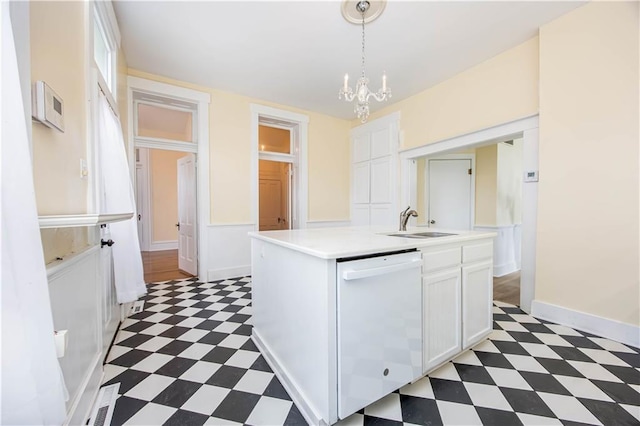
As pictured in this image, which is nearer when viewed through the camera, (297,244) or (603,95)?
(297,244)

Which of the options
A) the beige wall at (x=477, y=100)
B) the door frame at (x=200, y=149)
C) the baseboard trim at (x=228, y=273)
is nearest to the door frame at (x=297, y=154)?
the door frame at (x=200, y=149)

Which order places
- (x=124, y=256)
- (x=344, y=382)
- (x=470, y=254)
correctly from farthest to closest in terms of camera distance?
1. (x=124, y=256)
2. (x=470, y=254)
3. (x=344, y=382)

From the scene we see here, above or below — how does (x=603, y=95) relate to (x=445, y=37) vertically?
below

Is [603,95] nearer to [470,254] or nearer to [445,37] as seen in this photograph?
[445,37]

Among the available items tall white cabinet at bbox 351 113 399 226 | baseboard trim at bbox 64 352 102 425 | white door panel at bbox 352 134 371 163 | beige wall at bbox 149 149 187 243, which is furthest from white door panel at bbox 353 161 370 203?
beige wall at bbox 149 149 187 243

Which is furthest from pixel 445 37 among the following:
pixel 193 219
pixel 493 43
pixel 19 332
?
pixel 193 219

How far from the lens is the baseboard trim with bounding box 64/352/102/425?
1.20 meters

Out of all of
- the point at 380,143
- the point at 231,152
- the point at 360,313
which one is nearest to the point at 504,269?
the point at 380,143

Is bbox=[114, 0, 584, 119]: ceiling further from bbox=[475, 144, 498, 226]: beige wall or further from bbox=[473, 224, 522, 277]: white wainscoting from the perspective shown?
bbox=[473, 224, 522, 277]: white wainscoting

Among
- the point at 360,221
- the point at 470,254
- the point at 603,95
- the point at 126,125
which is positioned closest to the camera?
the point at 470,254

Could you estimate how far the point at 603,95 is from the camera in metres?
2.10

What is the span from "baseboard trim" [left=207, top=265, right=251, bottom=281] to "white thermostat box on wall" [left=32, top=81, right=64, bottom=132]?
284 centimetres

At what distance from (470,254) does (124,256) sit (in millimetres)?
2869

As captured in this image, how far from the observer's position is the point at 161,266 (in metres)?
4.68
